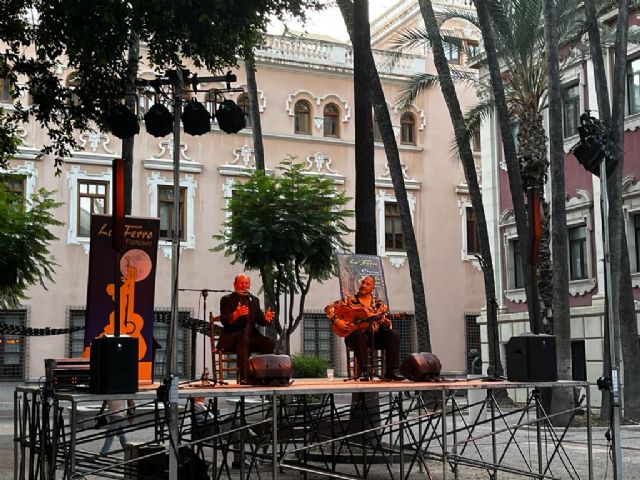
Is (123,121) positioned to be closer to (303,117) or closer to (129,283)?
(129,283)

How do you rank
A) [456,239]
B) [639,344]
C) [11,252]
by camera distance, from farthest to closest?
[456,239] → [639,344] → [11,252]

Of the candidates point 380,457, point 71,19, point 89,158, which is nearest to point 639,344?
point 380,457

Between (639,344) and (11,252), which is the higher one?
(11,252)

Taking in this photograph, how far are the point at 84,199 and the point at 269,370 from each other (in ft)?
79.2

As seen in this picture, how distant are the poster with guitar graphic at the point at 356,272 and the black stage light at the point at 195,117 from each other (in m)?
2.87

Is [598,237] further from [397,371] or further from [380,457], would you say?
[397,371]

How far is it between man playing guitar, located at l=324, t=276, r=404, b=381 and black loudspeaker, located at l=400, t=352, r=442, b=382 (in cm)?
41

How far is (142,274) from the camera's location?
47.9ft

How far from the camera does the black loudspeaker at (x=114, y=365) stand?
35.4ft

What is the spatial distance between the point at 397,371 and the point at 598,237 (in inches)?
628

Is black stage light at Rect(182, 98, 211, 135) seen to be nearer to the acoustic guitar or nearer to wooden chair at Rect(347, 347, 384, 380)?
the acoustic guitar

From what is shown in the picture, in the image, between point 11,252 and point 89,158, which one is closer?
point 11,252

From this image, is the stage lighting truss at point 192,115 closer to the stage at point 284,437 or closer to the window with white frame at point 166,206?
the stage at point 284,437

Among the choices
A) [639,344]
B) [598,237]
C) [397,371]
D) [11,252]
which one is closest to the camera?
[397,371]
